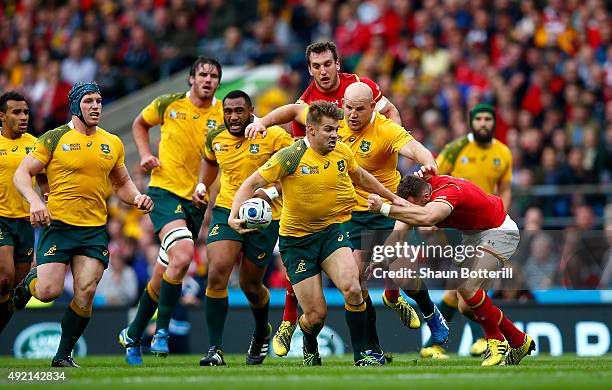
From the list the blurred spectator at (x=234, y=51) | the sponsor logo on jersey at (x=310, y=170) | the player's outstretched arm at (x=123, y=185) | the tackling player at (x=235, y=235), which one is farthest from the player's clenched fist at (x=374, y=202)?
the blurred spectator at (x=234, y=51)

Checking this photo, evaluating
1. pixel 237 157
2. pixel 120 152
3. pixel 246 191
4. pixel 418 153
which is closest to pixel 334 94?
pixel 237 157

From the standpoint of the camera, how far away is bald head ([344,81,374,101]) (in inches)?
502

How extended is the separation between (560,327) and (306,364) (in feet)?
17.7

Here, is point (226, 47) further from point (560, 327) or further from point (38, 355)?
point (560, 327)

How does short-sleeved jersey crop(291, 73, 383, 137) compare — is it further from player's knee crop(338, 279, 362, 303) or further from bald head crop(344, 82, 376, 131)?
player's knee crop(338, 279, 362, 303)

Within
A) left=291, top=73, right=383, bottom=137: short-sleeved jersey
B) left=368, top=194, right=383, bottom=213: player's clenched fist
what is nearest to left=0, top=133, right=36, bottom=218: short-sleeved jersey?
left=291, top=73, right=383, bottom=137: short-sleeved jersey

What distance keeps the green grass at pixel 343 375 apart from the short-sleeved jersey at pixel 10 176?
5.85 feet

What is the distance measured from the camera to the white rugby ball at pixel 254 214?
1171cm

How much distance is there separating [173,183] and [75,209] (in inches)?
65.9

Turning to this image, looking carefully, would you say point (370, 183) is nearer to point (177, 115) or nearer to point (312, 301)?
point (312, 301)

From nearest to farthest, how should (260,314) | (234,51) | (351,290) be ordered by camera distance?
(351,290)
(260,314)
(234,51)

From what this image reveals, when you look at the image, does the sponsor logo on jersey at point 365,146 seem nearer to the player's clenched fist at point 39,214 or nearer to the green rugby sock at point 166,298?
the green rugby sock at point 166,298

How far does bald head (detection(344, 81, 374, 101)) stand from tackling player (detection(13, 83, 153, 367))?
2.43m

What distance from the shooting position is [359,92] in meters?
12.7
